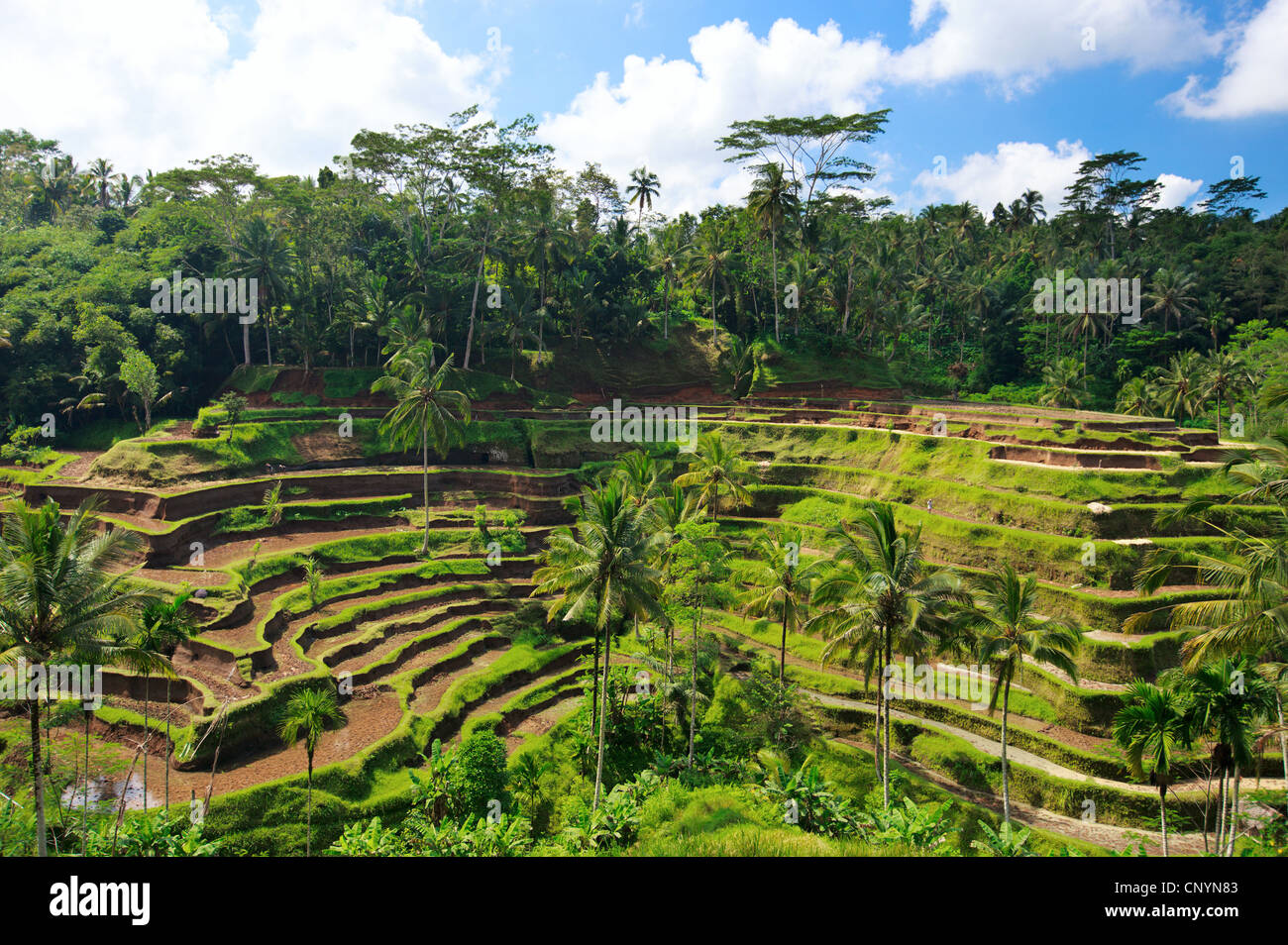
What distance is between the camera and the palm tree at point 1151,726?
Result: 16.8m

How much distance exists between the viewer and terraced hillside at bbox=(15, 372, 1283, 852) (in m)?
23.2

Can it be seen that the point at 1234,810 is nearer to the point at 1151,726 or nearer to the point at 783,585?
the point at 1151,726

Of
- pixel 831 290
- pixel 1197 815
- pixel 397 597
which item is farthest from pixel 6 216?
pixel 1197 815

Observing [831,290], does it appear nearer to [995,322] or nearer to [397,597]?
[995,322]

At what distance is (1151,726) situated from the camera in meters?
16.9

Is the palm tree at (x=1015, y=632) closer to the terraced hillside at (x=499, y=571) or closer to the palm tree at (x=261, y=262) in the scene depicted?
the terraced hillside at (x=499, y=571)

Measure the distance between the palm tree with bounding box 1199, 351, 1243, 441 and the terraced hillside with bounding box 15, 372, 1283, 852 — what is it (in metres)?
20.1

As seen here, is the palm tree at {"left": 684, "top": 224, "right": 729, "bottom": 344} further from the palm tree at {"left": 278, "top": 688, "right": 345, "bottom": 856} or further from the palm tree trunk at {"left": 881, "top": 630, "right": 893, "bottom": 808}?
the palm tree at {"left": 278, "top": 688, "right": 345, "bottom": 856}

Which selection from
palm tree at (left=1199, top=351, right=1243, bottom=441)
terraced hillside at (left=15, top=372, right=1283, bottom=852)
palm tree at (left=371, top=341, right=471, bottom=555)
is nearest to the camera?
terraced hillside at (left=15, top=372, right=1283, bottom=852)

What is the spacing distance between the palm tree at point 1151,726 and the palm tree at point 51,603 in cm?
2370

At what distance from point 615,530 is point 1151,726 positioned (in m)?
15.3

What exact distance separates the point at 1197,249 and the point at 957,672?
7659cm

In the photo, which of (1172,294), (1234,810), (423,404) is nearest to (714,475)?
(423,404)

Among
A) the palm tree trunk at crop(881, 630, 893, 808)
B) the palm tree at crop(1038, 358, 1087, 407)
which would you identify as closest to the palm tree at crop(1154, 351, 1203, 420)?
the palm tree at crop(1038, 358, 1087, 407)
